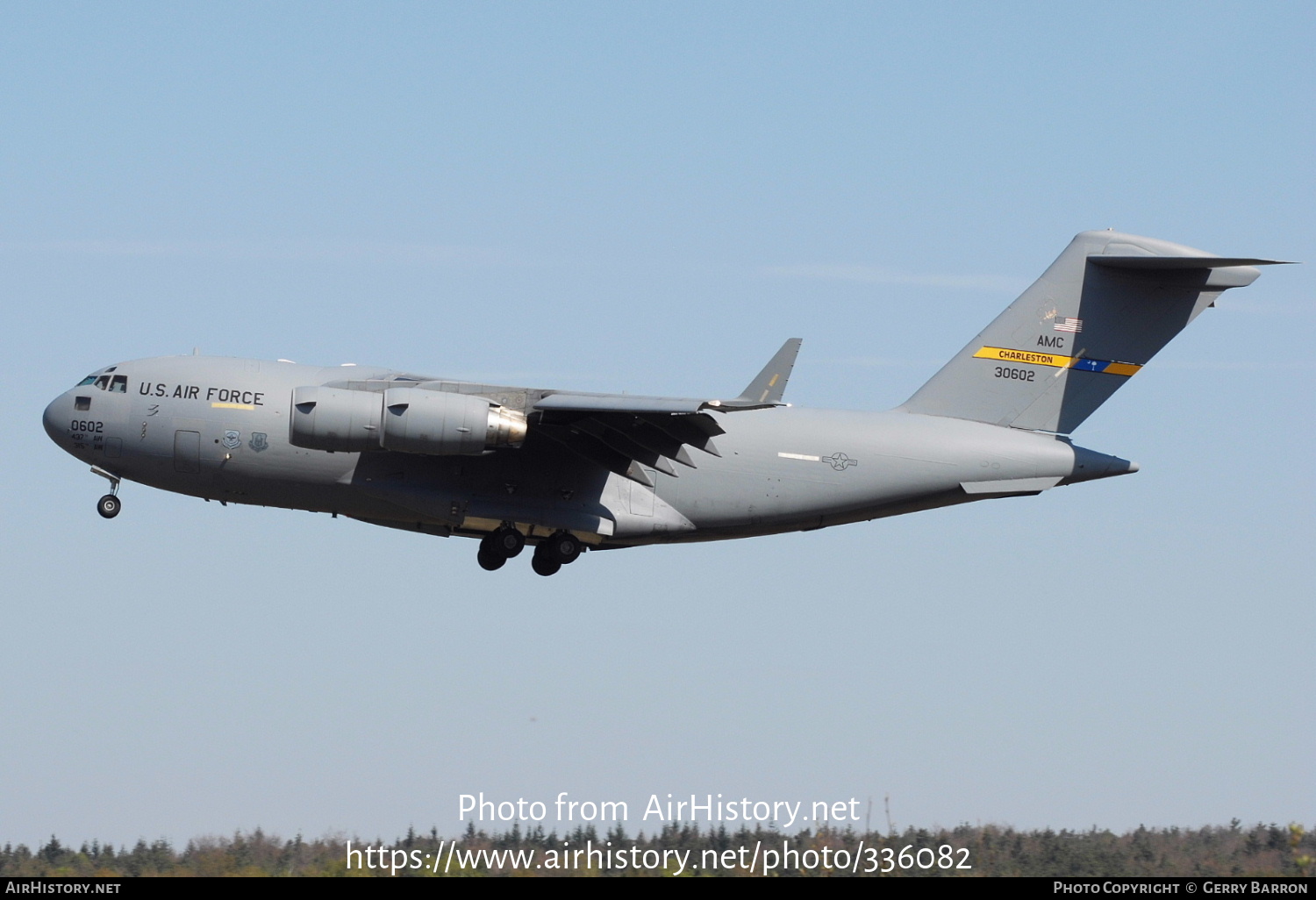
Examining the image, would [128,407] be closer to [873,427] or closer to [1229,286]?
[873,427]

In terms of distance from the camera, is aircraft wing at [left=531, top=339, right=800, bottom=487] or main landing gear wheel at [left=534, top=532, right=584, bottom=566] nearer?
aircraft wing at [left=531, top=339, right=800, bottom=487]

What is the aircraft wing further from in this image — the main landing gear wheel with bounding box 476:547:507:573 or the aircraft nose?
the aircraft nose

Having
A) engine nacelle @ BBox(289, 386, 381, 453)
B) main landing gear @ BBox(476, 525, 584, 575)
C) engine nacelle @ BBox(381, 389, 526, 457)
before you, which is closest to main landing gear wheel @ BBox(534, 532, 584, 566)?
main landing gear @ BBox(476, 525, 584, 575)

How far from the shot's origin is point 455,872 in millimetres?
16266

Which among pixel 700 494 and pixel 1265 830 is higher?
pixel 700 494

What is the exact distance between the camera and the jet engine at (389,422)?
57.8ft

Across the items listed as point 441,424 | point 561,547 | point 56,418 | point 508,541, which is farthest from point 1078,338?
point 56,418

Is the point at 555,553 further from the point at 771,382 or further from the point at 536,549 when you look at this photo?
the point at 771,382

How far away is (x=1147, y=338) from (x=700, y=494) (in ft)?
18.6

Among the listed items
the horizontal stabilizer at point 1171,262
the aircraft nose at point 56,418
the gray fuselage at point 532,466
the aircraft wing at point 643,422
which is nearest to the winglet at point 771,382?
the aircraft wing at point 643,422

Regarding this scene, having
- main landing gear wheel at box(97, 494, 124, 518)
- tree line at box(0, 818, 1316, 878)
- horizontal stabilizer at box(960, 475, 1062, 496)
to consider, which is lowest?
tree line at box(0, 818, 1316, 878)

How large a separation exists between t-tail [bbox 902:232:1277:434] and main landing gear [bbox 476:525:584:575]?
4.24 metres

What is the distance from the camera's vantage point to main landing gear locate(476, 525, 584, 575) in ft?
63.8
